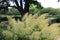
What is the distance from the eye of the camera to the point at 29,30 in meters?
5.58

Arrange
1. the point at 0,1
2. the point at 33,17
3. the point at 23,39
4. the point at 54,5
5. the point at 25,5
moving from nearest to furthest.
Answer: the point at 23,39, the point at 33,17, the point at 0,1, the point at 25,5, the point at 54,5

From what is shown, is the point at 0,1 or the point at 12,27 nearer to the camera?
the point at 12,27

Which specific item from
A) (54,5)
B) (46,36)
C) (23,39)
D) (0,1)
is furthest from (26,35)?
(54,5)

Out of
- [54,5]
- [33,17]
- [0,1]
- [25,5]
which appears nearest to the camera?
[33,17]

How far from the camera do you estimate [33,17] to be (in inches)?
233

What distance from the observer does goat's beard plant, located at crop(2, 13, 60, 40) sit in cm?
552

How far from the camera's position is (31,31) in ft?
18.4

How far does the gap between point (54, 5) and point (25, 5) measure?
1430 centimetres

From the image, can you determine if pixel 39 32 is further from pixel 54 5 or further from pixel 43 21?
pixel 54 5

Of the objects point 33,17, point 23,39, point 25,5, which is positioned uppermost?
point 33,17

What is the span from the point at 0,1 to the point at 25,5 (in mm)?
2774

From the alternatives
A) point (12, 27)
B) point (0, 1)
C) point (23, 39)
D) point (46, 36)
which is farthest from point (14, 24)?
point (0, 1)

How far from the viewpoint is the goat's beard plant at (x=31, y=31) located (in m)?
5.52

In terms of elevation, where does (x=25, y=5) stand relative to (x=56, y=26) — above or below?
below
